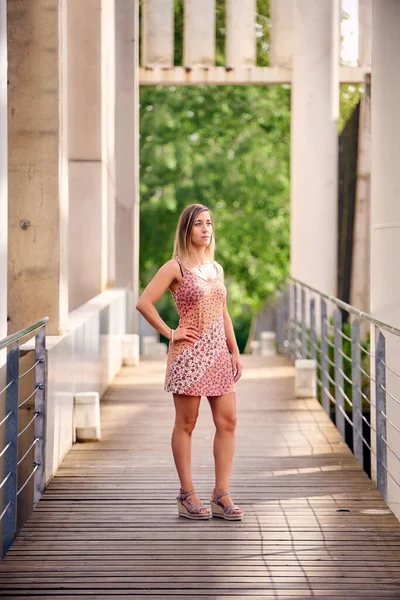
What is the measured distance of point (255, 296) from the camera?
27.3 meters

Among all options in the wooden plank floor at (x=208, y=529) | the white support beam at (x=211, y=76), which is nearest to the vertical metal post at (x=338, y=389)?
the wooden plank floor at (x=208, y=529)

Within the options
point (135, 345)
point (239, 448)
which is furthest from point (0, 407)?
point (135, 345)

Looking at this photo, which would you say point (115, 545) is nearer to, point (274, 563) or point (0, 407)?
point (274, 563)

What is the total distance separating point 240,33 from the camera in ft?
56.9

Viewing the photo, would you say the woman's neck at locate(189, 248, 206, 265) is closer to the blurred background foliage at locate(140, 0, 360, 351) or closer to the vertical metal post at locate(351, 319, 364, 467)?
the vertical metal post at locate(351, 319, 364, 467)

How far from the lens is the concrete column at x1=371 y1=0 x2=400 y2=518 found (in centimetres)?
702

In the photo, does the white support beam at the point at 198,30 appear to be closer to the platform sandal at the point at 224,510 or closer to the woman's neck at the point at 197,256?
the woman's neck at the point at 197,256

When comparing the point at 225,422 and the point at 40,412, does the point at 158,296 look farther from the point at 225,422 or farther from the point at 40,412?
the point at 40,412

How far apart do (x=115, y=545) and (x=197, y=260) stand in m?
1.55

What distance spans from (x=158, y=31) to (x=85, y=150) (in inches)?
262

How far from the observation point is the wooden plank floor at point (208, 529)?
465 cm

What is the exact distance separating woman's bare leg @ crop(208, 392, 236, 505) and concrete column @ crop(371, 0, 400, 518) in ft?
5.16

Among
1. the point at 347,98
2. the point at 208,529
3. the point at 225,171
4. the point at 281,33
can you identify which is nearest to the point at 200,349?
the point at 208,529

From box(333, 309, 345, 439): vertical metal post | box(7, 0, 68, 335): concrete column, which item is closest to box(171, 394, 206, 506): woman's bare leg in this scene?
box(7, 0, 68, 335): concrete column
